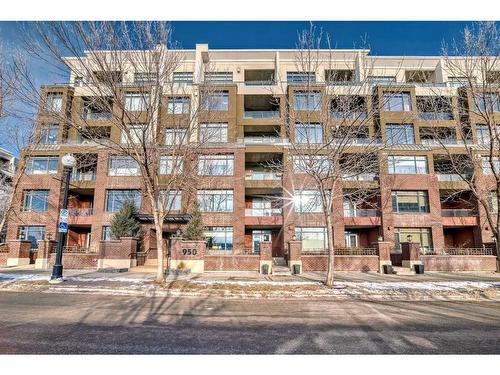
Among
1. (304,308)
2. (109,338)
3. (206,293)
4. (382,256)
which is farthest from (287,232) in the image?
(109,338)

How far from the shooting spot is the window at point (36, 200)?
104 feet

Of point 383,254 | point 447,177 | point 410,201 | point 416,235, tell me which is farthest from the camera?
point 447,177

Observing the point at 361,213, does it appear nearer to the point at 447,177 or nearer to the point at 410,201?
the point at 410,201

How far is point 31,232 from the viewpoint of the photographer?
31422mm

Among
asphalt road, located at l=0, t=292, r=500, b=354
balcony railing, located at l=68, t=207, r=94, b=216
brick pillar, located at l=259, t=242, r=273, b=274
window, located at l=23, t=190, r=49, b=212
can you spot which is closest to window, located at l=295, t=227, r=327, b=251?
brick pillar, located at l=259, t=242, r=273, b=274

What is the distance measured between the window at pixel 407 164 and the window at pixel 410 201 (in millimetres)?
2190

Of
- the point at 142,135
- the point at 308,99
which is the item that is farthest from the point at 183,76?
the point at 308,99

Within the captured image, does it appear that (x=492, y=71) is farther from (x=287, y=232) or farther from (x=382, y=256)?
(x=287, y=232)

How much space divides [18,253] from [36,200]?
856 centimetres

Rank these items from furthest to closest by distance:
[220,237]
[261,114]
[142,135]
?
1. [261,114]
2. [220,237]
3. [142,135]

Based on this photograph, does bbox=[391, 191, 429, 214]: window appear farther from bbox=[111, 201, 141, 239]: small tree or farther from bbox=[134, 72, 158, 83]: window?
bbox=[134, 72, 158, 83]: window

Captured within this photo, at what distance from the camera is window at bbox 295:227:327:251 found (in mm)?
30266

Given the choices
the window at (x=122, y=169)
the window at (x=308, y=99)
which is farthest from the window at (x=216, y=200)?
the window at (x=308, y=99)

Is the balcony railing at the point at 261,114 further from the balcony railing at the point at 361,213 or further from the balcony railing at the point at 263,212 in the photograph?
the balcony railing at the point at 361,213
